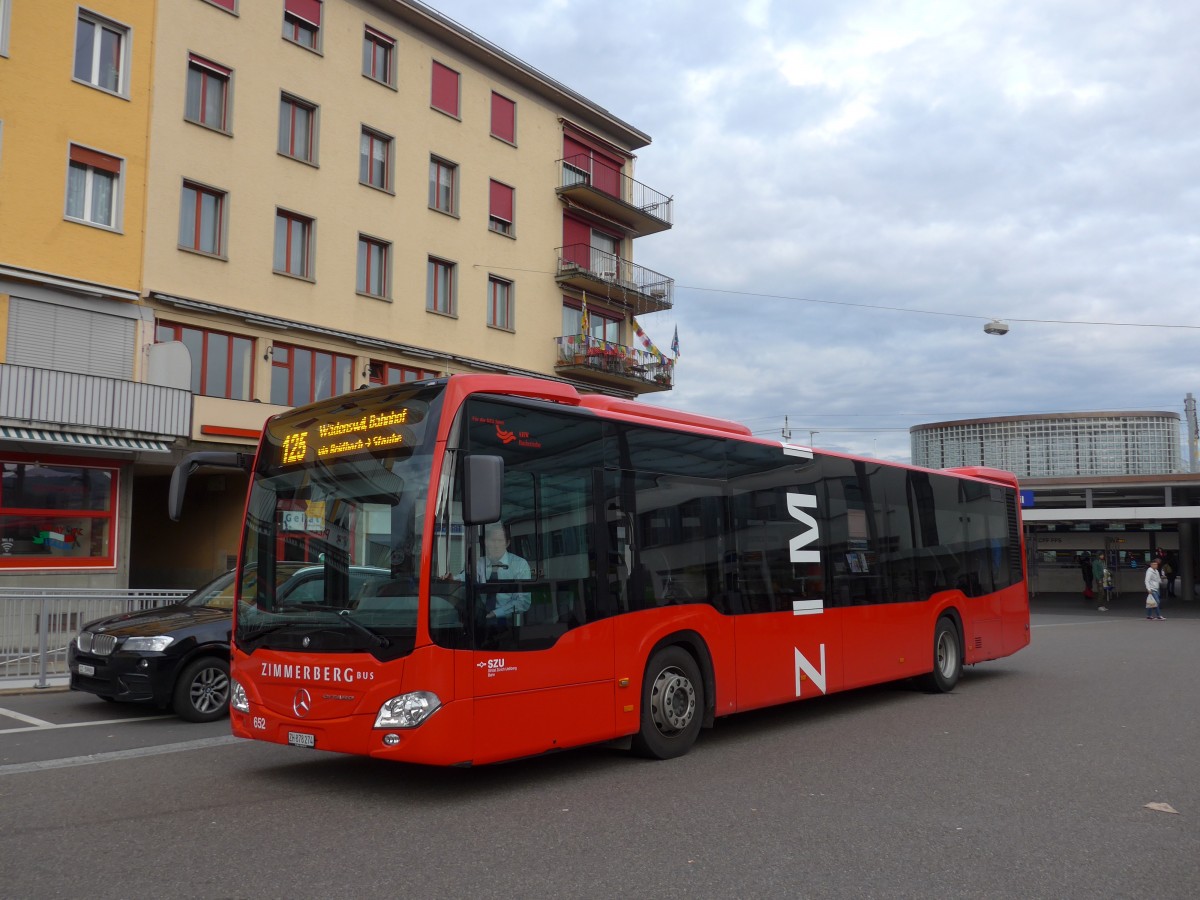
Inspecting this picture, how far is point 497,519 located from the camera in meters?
6.71

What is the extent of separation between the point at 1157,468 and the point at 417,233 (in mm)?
65273

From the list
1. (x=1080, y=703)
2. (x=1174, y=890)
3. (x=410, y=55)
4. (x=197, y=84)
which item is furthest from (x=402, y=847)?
(x=410, y=55)

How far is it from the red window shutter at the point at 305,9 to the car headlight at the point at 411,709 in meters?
24.3

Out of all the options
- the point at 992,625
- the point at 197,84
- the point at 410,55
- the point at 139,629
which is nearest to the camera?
the point at 139,629

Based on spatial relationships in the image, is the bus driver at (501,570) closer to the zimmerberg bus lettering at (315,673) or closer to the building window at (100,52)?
the zimmerberg bus lettering at (315,673)

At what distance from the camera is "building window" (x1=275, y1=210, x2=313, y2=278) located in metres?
26.1

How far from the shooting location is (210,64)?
24.6 m

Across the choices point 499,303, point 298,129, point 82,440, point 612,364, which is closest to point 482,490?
point 82,440

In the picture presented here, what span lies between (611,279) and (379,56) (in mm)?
9984

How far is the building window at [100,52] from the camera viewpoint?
22391mm

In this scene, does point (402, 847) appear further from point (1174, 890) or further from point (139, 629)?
point (139, 629)

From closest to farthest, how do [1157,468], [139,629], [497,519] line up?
[497,519] < [139,629] < [1157,468]

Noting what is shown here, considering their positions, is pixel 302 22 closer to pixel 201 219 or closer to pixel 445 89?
pixel 445 89

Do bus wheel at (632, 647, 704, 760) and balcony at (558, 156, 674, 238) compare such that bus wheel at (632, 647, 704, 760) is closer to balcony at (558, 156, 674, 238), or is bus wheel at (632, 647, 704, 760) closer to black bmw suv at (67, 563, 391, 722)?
black bmw suv at (67, 563, 391, 722)
